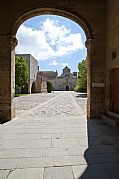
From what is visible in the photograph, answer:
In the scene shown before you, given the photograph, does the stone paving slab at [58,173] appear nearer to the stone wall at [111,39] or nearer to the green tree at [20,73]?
the stone wall at [111,39]

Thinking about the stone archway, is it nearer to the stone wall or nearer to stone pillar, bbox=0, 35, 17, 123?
stone pillar, bbox=0, 35, 17, 123

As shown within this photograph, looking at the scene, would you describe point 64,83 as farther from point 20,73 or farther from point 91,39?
point 91,39

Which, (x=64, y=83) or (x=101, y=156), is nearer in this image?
(x=101, y=156)

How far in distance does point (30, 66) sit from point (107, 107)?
126 feet

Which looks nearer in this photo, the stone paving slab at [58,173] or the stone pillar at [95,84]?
the stone paving slab at [58,173]

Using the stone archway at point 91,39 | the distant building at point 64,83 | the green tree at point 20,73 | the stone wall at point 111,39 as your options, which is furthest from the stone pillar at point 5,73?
the distant building at point 64,83

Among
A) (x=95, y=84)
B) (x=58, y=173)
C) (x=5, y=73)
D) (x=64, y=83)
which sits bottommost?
(x=58, y=173)

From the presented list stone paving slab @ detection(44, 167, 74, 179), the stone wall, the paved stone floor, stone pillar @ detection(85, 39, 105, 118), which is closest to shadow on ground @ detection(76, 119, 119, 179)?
the paved stone floor

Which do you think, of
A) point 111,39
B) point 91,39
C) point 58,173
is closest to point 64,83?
point 91,39

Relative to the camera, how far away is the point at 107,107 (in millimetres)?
8062

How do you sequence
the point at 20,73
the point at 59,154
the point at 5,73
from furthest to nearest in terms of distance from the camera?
the point at 20,73 < the point at 5,73 < the point at 59,154

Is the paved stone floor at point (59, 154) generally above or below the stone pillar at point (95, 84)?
below

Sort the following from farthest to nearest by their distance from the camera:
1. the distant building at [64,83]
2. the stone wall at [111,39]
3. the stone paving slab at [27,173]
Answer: the distant building at [64,83], the stone wall at [111,39], the stone paving slab at [27,173]

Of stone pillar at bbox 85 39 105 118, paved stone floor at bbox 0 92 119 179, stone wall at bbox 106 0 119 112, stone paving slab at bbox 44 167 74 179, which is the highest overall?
stone wall at bbox 106 0 119 112
